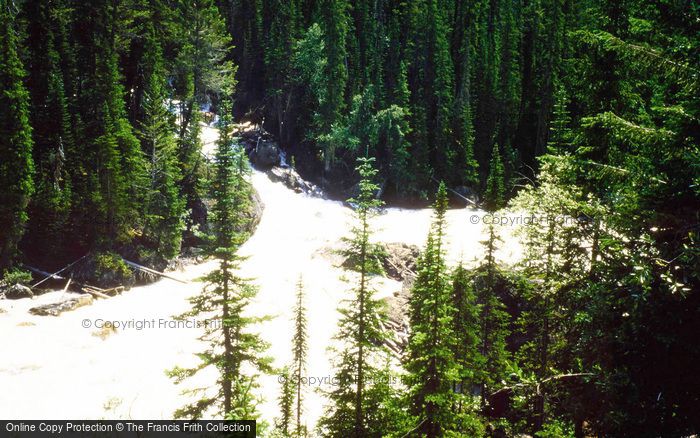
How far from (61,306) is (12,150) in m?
10.7

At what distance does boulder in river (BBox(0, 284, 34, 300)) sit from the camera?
2673 cm

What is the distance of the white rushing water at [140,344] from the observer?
→ 1903 cm

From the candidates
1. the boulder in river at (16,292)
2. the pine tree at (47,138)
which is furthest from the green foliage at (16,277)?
the pine tree at (47,138)

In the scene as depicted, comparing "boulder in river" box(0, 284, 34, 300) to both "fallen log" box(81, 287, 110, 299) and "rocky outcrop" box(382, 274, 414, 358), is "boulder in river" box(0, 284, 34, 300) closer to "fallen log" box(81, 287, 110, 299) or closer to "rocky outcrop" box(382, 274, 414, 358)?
"fallen log" box(81, 287, 110, 299)

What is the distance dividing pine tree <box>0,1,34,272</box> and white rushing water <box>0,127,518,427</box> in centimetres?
488

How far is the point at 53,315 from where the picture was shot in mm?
25234

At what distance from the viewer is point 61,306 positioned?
26.0m

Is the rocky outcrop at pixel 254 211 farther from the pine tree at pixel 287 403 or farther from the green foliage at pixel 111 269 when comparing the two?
the pine tree at pixel 287 403

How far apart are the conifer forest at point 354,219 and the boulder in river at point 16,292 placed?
0.27 meters

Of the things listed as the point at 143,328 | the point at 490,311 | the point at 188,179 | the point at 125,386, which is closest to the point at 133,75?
the point at 188,179

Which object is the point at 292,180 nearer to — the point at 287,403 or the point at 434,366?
the point at 287,403

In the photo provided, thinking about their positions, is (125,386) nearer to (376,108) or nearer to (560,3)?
(376,108)

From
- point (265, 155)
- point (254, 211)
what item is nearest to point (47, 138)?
point (254, 211)

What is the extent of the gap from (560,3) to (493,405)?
52.7 m
